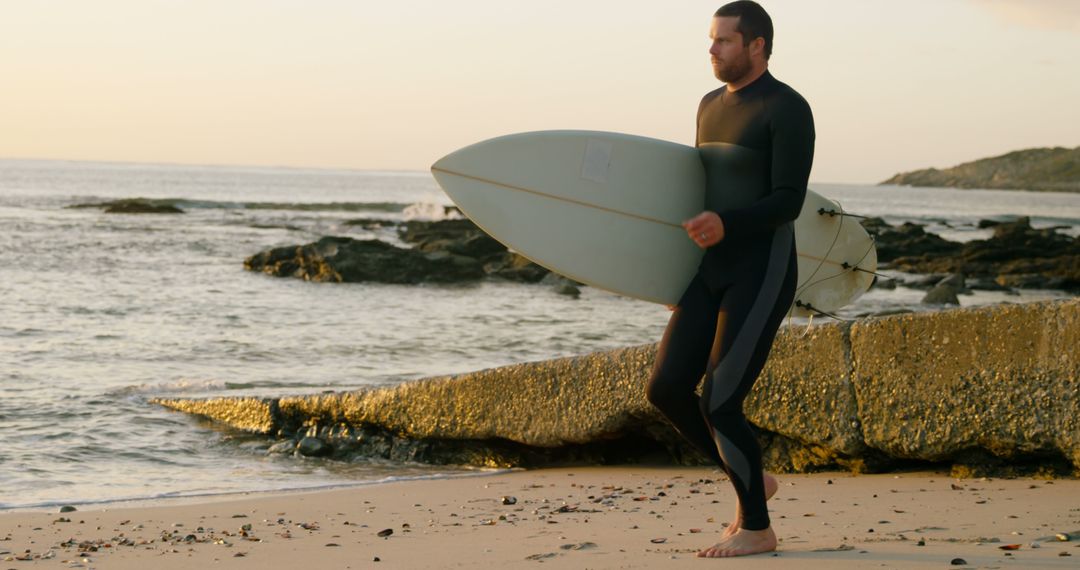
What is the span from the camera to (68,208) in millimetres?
48438

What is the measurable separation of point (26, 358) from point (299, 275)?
35.8 ft

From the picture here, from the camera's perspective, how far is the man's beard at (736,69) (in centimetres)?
367

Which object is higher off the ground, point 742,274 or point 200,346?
point 742,274

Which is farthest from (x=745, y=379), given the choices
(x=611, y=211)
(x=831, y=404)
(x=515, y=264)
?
(x=515, y=264)

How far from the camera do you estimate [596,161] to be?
4.36 m

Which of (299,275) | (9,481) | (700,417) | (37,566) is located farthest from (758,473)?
(299,275)

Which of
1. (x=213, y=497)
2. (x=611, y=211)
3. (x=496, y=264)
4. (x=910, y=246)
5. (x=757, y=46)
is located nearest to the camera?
(x=757, y=46)

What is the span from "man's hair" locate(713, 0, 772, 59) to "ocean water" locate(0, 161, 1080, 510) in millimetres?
3297

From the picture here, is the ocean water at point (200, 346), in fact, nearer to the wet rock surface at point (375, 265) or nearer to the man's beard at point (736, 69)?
the wet rock surface at point (375, 265)

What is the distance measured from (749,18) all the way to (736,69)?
0.53 feet

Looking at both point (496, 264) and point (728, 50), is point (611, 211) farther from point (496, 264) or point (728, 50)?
point (496, 264)

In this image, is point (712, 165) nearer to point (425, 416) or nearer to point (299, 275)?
point (425, 416)

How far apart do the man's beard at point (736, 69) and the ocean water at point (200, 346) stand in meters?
3.17

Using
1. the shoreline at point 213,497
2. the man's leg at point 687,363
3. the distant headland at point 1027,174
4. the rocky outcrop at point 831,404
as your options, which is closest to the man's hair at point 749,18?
the man's leg at point 687,363
